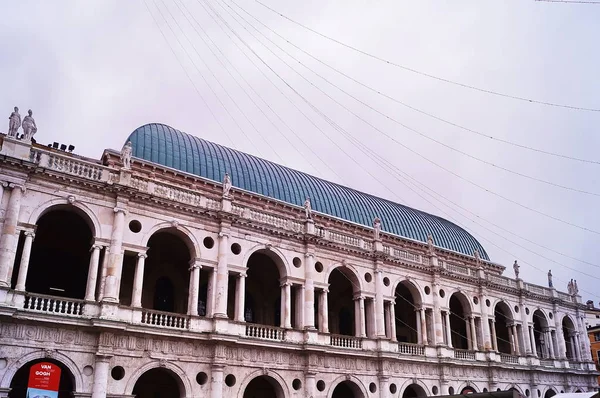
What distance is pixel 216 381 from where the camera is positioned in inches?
1096

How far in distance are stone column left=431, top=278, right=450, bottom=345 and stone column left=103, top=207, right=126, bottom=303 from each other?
23571mm

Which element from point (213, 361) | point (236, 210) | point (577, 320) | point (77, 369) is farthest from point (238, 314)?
point (577, 320)

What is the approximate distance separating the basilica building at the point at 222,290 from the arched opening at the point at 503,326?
16 cm

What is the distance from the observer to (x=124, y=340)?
2594 cm

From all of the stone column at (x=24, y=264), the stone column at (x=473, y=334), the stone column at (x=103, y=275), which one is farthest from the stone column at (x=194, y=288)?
the stone column at (x=473, y=334)

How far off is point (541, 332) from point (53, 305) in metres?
43.8

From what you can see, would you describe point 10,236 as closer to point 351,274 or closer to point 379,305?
point 351,274

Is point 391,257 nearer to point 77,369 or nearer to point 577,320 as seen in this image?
point 77,369

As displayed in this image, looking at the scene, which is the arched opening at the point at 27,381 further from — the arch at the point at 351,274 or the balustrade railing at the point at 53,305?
the arch at the point at 351,274

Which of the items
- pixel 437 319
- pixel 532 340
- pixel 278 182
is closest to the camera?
pixel 437 319

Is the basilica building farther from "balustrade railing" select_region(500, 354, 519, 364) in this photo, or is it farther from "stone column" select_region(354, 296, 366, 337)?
"balustrade railing" select_region(500, 354, 519, 364)

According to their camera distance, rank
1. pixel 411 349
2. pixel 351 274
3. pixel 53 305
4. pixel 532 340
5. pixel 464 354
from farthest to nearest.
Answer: pixel 532 340
pixel 464 354
pixel 411 349
pixel 351 274
pixel 53 305

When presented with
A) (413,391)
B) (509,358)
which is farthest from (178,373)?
(509,358)

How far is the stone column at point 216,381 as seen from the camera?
1089 inches
